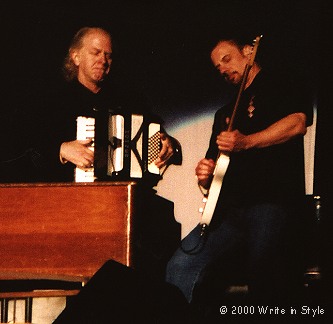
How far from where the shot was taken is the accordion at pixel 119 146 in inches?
144

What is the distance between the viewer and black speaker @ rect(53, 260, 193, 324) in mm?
2102

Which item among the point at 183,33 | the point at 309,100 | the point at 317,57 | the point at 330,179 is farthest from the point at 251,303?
the point at 183,33

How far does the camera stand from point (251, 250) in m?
3.23

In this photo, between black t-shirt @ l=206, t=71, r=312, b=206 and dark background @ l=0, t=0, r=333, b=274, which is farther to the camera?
dark background @ l=0, t=0, r=333, b=274

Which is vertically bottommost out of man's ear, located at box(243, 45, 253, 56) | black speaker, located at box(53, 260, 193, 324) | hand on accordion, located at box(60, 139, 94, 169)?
black speaker, located at box(53, 260, 193, 324)

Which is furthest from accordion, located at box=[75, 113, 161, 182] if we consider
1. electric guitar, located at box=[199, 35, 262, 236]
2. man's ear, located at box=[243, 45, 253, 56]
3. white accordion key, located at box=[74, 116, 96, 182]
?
man's ear, located at box=[243, 45, 253, 56]

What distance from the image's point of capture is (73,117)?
3.90 metres

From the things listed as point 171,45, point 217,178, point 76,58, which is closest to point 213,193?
point 217,178

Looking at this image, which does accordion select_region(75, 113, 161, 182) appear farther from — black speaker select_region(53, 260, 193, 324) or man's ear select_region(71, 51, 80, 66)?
black speaker select_region(53, 260, 193, 324)

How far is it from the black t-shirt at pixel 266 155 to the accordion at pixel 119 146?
0.57 m

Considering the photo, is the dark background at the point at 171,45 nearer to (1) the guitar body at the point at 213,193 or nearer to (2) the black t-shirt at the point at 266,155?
(2) the black t-shirt at the point at 266,155

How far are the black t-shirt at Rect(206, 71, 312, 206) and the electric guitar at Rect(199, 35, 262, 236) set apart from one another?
0.05 m

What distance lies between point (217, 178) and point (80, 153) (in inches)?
32.8

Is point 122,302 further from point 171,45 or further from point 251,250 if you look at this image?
point 171,45
